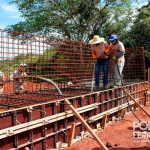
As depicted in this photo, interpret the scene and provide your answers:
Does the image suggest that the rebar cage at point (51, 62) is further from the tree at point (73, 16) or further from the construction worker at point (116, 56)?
the tree at point (73, 16)

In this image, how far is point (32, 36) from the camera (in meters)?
5.54

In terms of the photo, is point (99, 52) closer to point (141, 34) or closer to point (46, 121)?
point (46, 121)

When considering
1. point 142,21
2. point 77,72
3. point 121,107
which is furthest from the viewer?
point 142,21

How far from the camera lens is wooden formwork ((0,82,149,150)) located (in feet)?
11.4

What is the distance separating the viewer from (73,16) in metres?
19.9

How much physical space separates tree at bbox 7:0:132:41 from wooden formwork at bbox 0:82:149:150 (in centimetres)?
1370

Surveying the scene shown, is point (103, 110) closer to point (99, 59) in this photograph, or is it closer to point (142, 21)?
point (99, 59)

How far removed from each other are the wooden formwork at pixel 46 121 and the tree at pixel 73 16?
→ 13696mm

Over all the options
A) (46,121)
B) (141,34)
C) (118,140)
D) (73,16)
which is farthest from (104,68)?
(73,16)

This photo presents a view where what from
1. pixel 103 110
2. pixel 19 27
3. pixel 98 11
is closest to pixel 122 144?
pixel 103 110

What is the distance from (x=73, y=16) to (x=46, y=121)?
1715cm

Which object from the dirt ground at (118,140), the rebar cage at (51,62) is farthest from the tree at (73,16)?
the dirt ground at (118,140)

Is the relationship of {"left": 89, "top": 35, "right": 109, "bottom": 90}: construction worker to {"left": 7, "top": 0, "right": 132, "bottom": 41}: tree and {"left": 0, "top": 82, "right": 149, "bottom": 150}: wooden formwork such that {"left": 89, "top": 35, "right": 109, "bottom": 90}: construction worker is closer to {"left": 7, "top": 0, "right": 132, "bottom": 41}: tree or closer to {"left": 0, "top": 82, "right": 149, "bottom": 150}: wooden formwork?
{"left": 0, "top": 82, "right": 149, "bottom": 150}: wooden formwork

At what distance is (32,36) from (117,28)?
42.9ft
